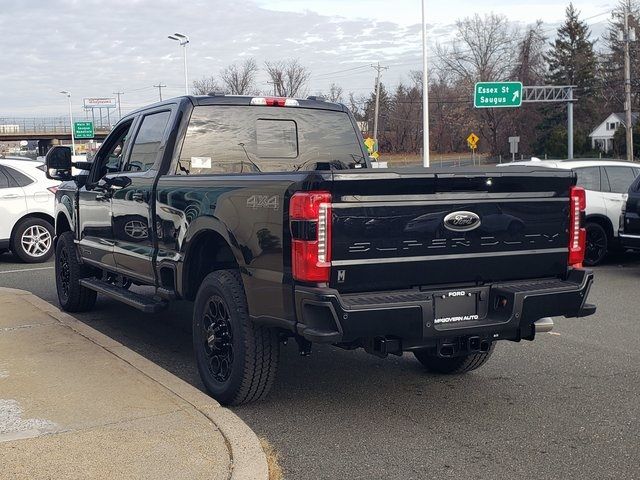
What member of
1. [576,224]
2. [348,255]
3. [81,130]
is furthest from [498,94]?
[81,130]

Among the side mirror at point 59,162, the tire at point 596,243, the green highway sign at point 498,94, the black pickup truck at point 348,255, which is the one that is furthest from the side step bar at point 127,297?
the green highway sign at point 498,94

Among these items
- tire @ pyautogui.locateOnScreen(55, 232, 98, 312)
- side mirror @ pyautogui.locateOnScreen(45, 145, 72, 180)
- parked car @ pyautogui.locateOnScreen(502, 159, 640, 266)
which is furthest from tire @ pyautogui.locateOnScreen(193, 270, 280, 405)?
parked car @ pyautogui.locateOnScreen(502, 159, 640, 266)

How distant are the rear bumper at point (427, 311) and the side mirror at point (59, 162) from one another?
4621mm

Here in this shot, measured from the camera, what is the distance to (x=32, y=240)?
13.6 meters

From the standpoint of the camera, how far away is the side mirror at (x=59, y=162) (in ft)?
26.9

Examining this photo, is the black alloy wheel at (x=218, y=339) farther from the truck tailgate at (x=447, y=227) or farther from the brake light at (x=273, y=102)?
the brake light at (x=273, y=102)

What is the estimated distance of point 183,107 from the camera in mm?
6461

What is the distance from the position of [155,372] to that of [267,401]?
3.07 ft

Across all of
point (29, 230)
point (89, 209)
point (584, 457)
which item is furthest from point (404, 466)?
point (29, 230)

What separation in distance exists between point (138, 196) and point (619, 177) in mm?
9049

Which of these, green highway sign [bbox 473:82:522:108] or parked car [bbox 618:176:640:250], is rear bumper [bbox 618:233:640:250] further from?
green highway sign [bbox 473:82:522:108]

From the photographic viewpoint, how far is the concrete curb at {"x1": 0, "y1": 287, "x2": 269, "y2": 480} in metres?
4.19

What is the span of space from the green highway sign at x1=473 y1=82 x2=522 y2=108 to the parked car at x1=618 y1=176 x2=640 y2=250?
29.8m

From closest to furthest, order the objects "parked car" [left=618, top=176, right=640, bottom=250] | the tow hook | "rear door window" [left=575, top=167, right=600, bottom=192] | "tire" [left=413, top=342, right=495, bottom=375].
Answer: the tow hook → "tire" [left=413, top=342, right=495, bottom=375] → "parked car" [left=618, top=176, right=640, bottom=250] → "rear door window" [left=575, top=167, right=600, bottom=192]
